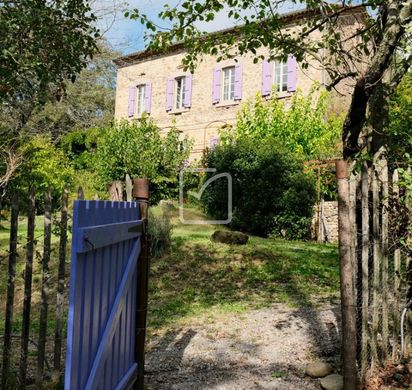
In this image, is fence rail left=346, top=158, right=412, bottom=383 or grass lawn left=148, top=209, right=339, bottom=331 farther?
grass lawn left=148, top=209, right=339, bottom=331

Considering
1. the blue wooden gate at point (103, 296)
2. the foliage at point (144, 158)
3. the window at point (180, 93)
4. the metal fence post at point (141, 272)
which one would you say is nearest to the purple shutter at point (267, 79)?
the foliage at point (144, 158)

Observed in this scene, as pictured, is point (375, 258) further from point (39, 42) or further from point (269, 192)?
point (269, 192)

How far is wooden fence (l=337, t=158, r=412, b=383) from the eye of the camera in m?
3.74

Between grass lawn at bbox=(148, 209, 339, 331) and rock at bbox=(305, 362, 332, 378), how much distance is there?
7.88ft

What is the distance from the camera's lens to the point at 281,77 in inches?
760

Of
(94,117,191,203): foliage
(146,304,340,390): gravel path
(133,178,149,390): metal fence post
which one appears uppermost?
(94,117,191,203): foliage

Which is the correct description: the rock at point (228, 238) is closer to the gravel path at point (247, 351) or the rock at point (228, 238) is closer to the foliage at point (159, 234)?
the foliage at point (159, 234)

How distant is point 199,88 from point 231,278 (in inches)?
578

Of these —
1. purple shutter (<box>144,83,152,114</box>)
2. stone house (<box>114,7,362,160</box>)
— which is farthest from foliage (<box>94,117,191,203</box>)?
purple shutter (<box>144,83,152,114</box>)

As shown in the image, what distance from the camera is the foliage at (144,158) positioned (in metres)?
17.5

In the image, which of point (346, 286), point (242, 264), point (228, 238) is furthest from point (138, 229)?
point (228, 238)

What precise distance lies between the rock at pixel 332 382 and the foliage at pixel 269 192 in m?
9.95

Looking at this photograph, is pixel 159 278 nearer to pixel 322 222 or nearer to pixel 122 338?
pixel 122 338

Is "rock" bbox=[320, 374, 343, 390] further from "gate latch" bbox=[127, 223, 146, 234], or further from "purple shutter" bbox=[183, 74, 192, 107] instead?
"purple shutter" bbox=[183, 74, 192, 107]
